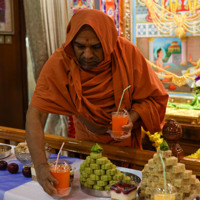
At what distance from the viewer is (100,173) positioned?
155 centimetres

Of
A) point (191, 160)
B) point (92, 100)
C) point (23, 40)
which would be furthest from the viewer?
point (23, 40)

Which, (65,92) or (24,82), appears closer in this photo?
(65,92)

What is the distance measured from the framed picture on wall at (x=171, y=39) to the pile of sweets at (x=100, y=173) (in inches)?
102

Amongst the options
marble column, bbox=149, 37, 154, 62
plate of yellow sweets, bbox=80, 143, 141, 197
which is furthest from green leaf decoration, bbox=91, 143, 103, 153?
marble column, bbox=149, 37, 154, 62

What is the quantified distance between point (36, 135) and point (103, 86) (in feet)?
1.70

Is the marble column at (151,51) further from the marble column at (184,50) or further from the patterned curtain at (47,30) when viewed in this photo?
the patterned curtain at (47,30)

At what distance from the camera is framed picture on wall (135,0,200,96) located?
12.7ft

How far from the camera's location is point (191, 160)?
1747mm

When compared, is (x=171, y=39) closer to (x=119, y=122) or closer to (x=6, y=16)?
(x=119, y=122)

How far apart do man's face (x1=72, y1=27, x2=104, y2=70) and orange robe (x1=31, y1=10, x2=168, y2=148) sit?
0.21ft

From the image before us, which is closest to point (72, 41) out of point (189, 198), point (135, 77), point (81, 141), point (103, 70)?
point (103, 70)

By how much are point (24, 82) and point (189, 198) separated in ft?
14.2

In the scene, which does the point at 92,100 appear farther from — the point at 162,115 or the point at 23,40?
the point at 23,40

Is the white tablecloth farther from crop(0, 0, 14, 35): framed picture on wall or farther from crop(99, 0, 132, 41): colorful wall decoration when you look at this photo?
crop(0, 0, 14, 35): framed picture on wall
